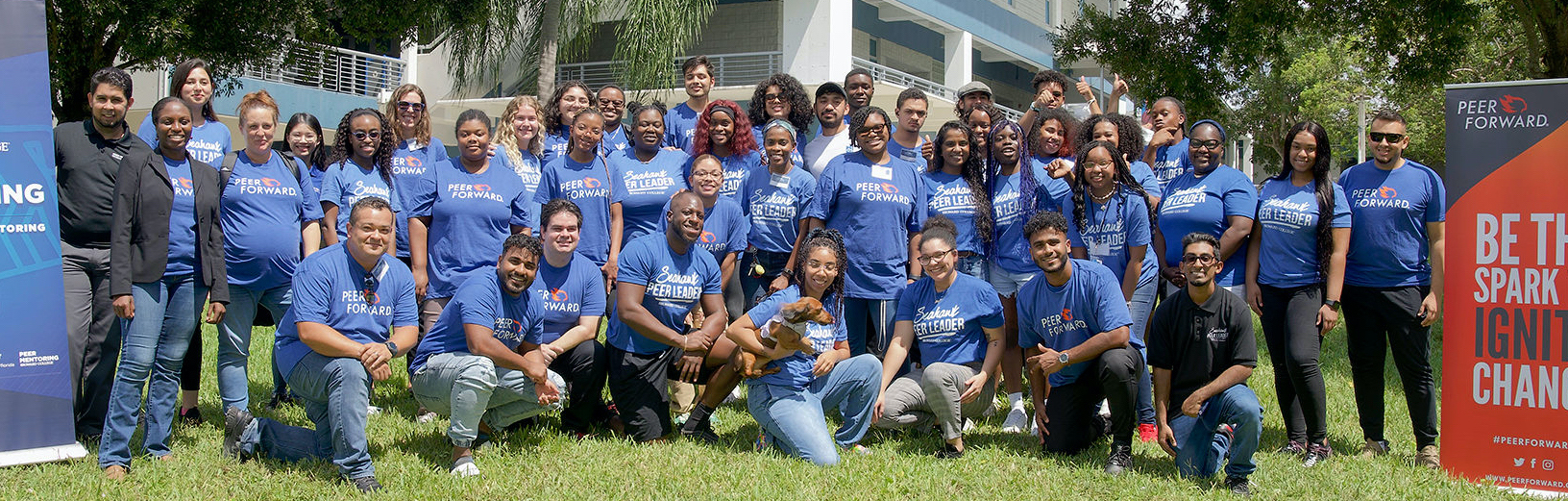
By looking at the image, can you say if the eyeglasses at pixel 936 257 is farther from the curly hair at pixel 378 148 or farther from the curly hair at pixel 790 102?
the curly hair at pixel 378 148

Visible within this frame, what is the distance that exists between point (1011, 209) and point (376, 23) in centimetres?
1086

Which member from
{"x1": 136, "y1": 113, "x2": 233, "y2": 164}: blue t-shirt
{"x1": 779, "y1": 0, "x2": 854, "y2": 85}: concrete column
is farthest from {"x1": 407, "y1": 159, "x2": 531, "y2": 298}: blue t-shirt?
{"x1": 779, "y1": 0, "x2": 854, "y2": 85}: concrete column

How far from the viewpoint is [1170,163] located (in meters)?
8.52

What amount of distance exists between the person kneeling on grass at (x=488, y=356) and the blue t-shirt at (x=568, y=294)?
0.21m

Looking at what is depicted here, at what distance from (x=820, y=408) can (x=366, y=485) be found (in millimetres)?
2412

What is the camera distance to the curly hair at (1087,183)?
729cm

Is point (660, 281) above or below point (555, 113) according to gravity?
below

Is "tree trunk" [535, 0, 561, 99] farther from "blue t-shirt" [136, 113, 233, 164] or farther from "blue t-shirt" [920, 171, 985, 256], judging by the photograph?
"blue t-shirt" [920, 171, 985, 256]

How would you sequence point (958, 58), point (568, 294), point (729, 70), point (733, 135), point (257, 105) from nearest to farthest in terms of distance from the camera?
point (568, 294) < point (257, 105) < point (733, 135) < point (729, 70) < point (958, 58)

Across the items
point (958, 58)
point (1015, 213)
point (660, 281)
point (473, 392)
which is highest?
point (958, 58)

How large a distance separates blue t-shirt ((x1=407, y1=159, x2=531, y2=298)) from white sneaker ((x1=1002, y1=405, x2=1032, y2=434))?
3274 millimetres

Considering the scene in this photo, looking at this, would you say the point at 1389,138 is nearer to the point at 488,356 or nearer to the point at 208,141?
the point at 488,356

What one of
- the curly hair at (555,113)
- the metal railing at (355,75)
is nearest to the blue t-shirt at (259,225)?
the curly hair at (555,113)

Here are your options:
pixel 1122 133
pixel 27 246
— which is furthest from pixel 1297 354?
pixel 27 246
